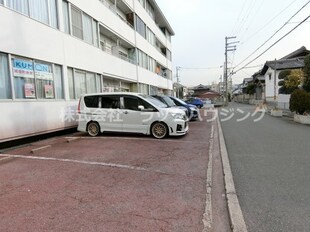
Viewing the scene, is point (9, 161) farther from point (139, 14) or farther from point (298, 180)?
point (139, 14)

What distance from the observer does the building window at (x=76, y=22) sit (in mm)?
10781

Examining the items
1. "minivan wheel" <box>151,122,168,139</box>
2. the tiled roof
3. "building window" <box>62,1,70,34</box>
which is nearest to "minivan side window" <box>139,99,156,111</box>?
"minivan wheel" <box>151,122,168,139</box>

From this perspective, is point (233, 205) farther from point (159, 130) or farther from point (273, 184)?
point (159, 130)

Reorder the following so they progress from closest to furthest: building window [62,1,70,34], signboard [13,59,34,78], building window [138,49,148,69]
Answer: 1. signboard [13,59,34,78]
2. building window [62,1,70,34]
3. building window [138,49,148,69]

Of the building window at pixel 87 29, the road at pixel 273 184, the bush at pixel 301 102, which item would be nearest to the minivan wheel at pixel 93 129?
the building window at pixel 87 29

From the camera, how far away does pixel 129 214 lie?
3.04m

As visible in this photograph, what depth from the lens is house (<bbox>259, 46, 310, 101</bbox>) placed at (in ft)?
94.3

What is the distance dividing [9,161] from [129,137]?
162 inches

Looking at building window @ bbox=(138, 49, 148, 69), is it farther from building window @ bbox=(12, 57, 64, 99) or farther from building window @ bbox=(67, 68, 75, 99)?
building window @ bbox=(12, 57, 64, 99)

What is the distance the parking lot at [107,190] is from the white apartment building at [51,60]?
173cm

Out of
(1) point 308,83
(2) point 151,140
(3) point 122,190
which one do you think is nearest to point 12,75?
(2) point 151,140

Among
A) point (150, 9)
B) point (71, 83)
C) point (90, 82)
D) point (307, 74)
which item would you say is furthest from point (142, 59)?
point (307, 74)

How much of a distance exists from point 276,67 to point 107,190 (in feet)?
103

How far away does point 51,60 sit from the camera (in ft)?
29.5
